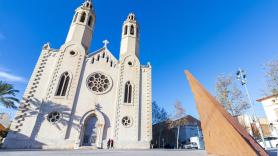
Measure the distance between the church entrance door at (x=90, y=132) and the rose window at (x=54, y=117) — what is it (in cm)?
294

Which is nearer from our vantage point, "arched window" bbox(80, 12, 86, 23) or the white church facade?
the white church facade

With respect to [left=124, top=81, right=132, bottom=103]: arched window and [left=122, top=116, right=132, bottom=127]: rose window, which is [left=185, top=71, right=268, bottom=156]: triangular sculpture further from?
[left=124, top=81, right=132, bottom=103]: arched window

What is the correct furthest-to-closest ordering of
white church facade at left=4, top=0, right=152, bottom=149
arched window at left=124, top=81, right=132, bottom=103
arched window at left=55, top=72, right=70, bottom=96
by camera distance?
arched window at left=124, top=81, right=132, bottom=103, arched window at left=55, top=72, right=70, bottom=96, white church facade at left=4, top=0, right=152, bottom=149

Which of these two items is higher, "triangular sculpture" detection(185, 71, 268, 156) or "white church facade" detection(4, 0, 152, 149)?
"white church facade" detection(4, 0, 152, 149)

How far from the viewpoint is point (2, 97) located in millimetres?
17781

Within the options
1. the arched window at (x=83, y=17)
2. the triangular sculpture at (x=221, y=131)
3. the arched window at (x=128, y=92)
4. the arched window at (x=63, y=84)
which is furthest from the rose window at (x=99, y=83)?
the triangular sculpture at (x=221, y=131)

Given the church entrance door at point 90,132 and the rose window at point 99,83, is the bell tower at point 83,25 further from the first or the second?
the church entrance door at point 90,132

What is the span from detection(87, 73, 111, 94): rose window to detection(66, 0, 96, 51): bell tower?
4982 millimetres

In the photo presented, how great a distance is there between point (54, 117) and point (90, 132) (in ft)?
13.6

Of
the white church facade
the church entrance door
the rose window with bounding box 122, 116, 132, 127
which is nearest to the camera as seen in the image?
the white church facade

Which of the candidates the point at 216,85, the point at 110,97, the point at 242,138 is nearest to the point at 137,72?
the point at 110,97

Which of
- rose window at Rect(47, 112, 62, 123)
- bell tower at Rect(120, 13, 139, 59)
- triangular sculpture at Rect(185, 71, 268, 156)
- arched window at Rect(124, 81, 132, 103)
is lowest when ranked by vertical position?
triangular sculpture at Rect(185, 71, 268, 156)

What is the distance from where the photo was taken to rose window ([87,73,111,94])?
2059cm

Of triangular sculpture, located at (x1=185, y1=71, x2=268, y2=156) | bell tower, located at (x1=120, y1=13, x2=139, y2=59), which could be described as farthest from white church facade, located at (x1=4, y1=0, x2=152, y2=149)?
triangular sculpture, located at (x1=185, y1=71, x2=268, y2=156)
